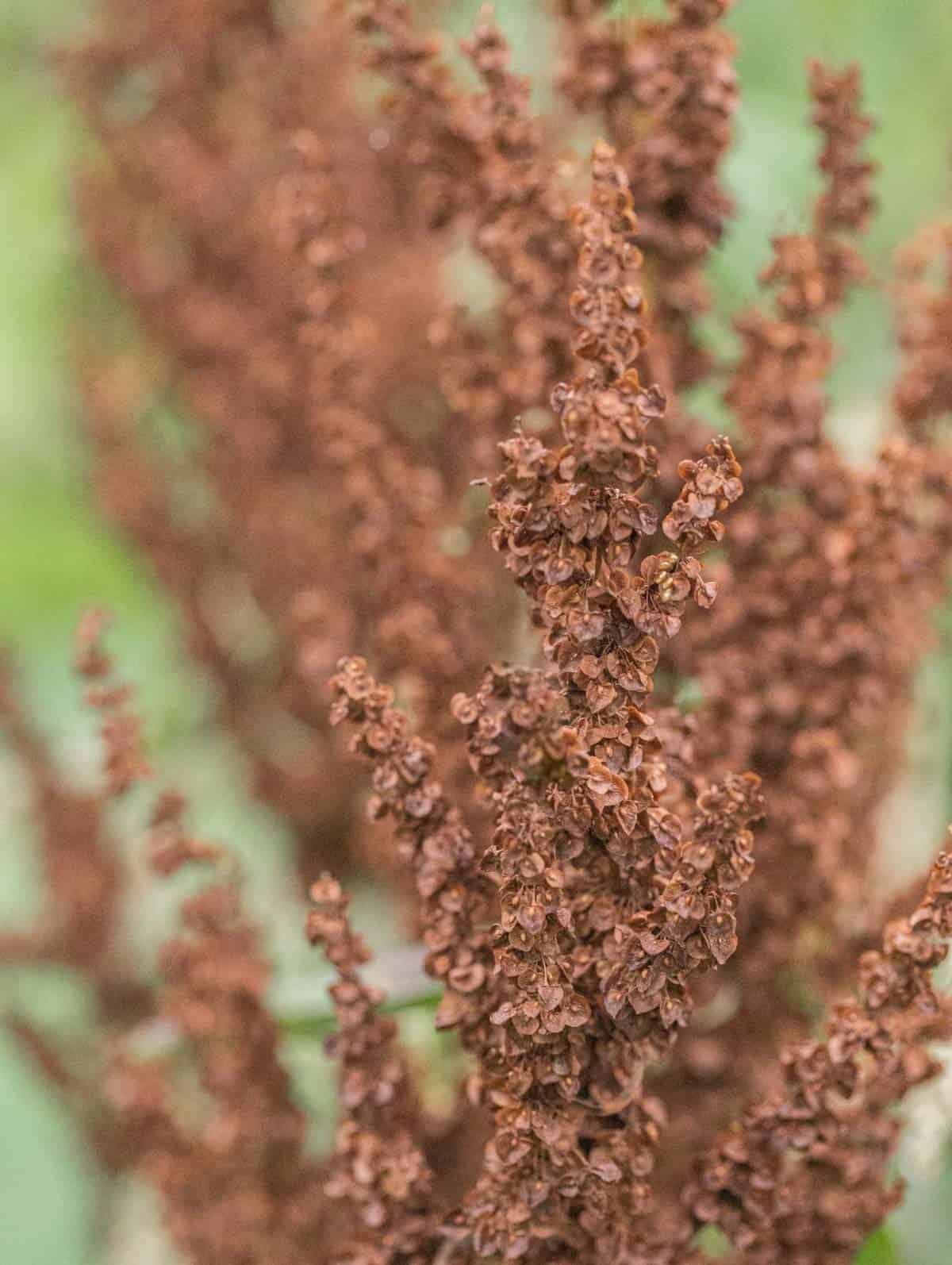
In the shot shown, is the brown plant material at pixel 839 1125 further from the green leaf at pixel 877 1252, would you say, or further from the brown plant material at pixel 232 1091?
the brown plant material at pixel 232 1091

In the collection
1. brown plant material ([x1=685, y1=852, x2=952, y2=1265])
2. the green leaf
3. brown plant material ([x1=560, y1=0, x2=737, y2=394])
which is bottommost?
the green leaf

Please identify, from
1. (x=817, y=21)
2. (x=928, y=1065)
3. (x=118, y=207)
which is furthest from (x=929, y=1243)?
(x=118, y=207)

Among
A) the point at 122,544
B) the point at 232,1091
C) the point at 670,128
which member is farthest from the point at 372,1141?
the point at 122,544

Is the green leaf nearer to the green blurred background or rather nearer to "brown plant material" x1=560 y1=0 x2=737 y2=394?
the green blurred background

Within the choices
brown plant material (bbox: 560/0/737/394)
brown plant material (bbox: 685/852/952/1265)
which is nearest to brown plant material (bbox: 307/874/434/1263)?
brown plant material (bbox: 685/852/952/1265)

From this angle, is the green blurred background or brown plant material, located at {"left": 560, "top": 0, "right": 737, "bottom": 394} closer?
brown plant material, located at {"left": 560, "top": 0, "right": 737, "bottom": 394}

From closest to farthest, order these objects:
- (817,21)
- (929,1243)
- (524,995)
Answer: (524,995), (929,1243), (817,21)

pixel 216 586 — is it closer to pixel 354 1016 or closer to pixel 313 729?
pixel 313 729

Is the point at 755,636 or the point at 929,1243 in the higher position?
the point at 755,636
